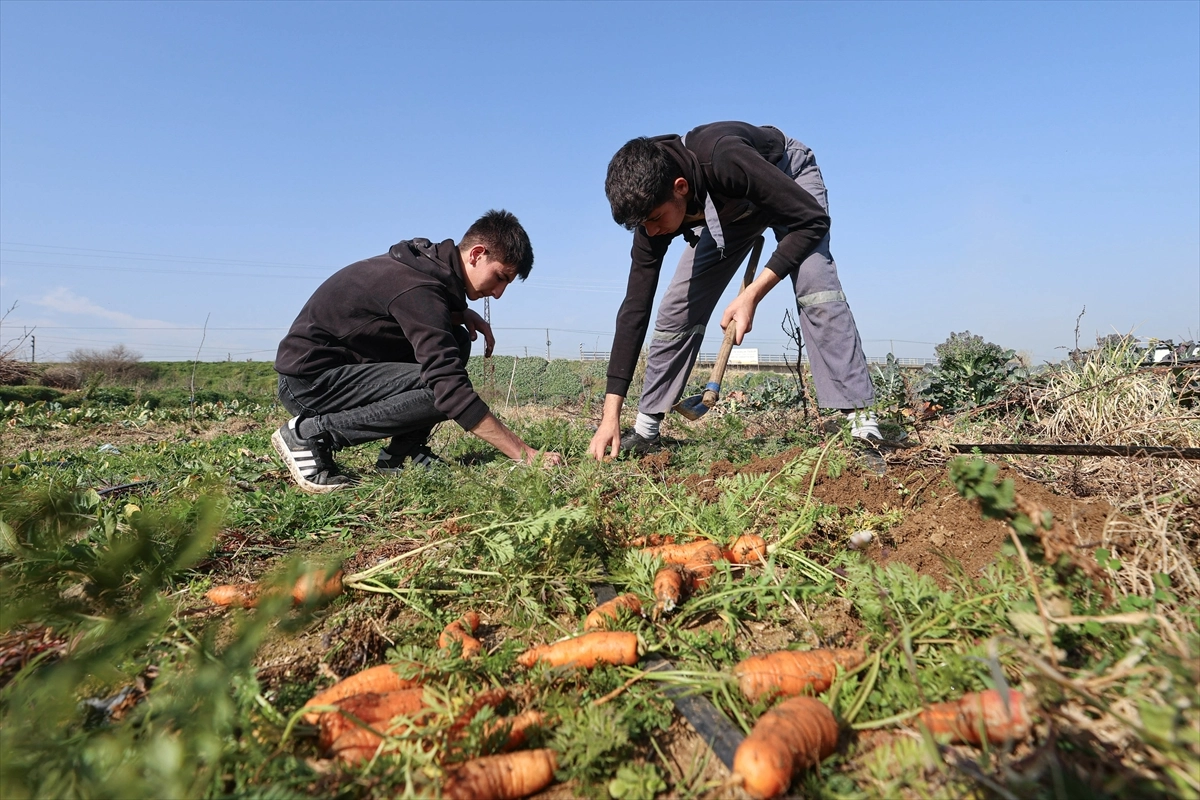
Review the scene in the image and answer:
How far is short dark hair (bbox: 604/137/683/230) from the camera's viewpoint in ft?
10.9

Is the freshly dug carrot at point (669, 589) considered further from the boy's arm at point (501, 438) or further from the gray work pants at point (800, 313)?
the gray work pants at point (800, 313)

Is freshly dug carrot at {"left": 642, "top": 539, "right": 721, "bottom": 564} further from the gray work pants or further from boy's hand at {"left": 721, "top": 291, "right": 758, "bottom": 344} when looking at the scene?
the gray work pants

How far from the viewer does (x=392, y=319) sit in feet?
13.3

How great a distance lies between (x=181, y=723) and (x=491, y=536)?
117 centimetres

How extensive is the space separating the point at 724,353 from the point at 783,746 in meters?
2.67

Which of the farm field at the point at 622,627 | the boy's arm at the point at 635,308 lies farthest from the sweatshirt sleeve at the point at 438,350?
the boy's arm at the point at 635,308

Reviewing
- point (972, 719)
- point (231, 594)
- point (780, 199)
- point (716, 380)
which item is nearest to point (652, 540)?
point (972, 719)

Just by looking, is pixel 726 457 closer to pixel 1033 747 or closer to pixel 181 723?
pixel 1033 747

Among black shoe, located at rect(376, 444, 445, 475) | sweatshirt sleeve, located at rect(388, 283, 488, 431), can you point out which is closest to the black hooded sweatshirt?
sweatshirt sleeve, located at rect(388, 283, 488, 431)

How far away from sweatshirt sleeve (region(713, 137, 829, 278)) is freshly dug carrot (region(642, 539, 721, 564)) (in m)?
1.92

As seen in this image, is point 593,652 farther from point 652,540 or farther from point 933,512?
point 933,512

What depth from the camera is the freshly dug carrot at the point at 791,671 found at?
143 cm

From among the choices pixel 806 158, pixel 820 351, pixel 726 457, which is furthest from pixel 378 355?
pixel 806 158

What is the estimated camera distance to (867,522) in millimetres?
2354
